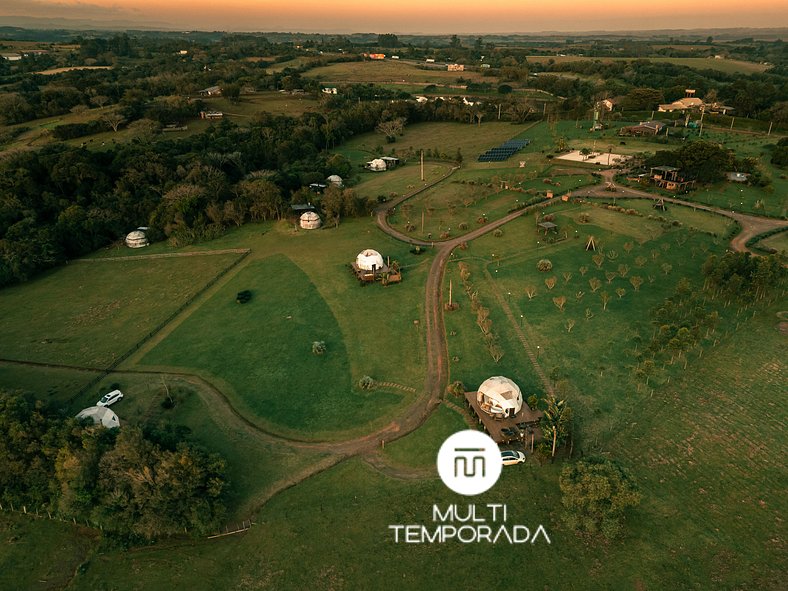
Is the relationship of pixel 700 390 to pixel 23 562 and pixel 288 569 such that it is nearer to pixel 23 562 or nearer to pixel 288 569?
pixel 288 569

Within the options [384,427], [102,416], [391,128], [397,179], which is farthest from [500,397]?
[391,128]

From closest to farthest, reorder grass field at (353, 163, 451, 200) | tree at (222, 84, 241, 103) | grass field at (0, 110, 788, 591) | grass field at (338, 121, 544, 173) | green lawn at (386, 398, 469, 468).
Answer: grass field at (0, 110, 788, 591), green lawn at (386, 398, 469, 468), grass field at (353, 163, 451, 200), grass field at (338, 121, 544, 173), tree at (222, 84, 241, 103)

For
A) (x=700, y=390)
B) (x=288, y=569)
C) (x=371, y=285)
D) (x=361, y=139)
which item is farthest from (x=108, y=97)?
(x=700, y=390)

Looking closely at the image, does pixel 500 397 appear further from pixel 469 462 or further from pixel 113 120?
pixel 113 120

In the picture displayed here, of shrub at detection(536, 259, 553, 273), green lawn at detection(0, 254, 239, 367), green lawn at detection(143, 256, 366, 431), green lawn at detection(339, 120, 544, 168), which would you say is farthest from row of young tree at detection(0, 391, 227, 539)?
green lawn at detection(339, 120, 544, 168)

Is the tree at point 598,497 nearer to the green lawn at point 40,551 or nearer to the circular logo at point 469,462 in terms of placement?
the circular logo at point 469,462

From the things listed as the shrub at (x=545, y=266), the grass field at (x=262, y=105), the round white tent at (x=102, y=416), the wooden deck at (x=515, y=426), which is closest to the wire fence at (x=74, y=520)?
the round white tent at (x=102, y=416)

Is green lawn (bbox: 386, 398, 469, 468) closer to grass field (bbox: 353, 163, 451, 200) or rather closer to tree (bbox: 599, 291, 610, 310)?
tree (bbox: 599, 291, 610, 310)
